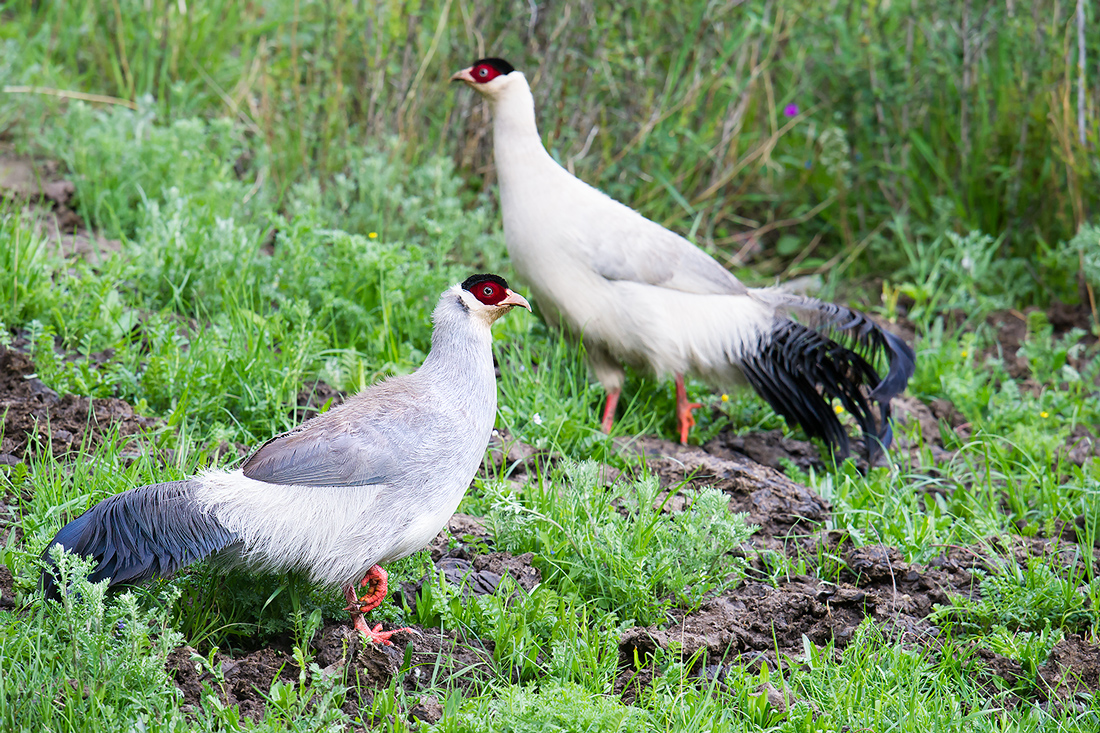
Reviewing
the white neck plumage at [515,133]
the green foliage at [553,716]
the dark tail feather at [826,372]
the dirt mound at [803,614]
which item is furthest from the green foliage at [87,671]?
the dark tail feather at [826,372]

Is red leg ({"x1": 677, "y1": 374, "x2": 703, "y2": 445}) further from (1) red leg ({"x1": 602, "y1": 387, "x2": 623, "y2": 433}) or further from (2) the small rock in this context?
(2) the small rock

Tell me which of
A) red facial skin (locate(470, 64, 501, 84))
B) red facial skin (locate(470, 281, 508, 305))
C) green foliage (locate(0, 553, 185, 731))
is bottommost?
green foliage (locate(0, 553, 185, 731))

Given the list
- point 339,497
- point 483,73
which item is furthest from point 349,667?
point 483,73

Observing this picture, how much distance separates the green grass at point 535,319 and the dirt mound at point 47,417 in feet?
0.26

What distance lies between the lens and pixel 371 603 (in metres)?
3.12

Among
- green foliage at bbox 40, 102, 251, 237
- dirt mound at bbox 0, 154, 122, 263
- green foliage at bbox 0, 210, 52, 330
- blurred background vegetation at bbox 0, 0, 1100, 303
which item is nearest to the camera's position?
green foliage at bbox 0, 210, 52, 330

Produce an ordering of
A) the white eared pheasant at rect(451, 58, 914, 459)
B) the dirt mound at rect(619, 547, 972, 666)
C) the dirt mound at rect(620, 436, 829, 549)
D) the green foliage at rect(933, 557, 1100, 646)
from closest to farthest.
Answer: the dirt mound at rect(619, 547, 972, 666) < the green foliage at rect(933, 557, 1100, 646) < the dirt mound at rect(620, 436, 829, 549) < the white eared pheasant at rect(451, 58, 914, 459)

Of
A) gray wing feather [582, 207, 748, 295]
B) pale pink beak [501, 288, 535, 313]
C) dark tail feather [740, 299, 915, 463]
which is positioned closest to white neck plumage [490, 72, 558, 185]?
gray wing feather [582, 207, 748, 295]

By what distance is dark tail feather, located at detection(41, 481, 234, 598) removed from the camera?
2.61 metres

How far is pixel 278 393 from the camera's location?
13.6ft

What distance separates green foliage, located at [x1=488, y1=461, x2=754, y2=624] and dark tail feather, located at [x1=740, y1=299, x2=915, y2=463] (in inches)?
50.7

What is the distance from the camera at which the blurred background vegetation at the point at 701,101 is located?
620cm

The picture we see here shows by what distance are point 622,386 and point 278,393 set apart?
5.70ft

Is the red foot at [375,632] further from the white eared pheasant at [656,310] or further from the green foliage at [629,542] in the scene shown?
the white eared pheasant at [656,310]
